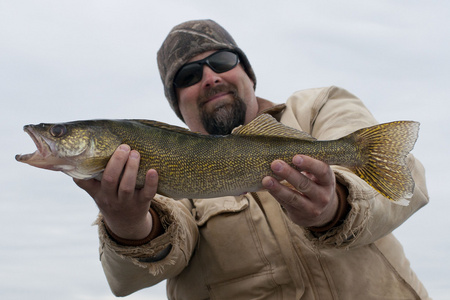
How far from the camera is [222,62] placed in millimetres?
6391

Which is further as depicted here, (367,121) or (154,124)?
(367,121)

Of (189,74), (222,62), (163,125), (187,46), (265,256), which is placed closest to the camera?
(163,125)

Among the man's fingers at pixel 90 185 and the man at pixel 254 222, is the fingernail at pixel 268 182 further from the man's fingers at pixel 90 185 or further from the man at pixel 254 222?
the man's fingers at pixel 90 185

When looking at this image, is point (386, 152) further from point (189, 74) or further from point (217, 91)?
point (189, 74)

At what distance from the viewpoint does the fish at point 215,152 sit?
3600 mm

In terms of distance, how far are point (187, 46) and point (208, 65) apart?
Answer: 542 mm

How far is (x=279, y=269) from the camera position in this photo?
506cm

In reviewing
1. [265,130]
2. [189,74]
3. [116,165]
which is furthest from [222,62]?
[116,165]

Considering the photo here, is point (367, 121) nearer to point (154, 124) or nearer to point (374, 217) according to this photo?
point (374, 217)

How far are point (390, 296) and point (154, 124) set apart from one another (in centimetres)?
300

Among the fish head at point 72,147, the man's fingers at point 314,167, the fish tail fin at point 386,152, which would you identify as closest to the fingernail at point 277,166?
the man's fingers at point 314,167

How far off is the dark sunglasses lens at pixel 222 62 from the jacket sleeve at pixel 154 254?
1866 millimetres

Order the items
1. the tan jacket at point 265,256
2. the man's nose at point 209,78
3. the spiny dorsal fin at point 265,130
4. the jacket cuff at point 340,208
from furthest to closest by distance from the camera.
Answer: the man's nose at point 209,78 → the tan jacket at point 265,256 → the jacket cuff at point 340,208 → the spiny dorsal fin at point 265,130

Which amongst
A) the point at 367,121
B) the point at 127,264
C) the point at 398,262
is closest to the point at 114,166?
the point at 127,264
